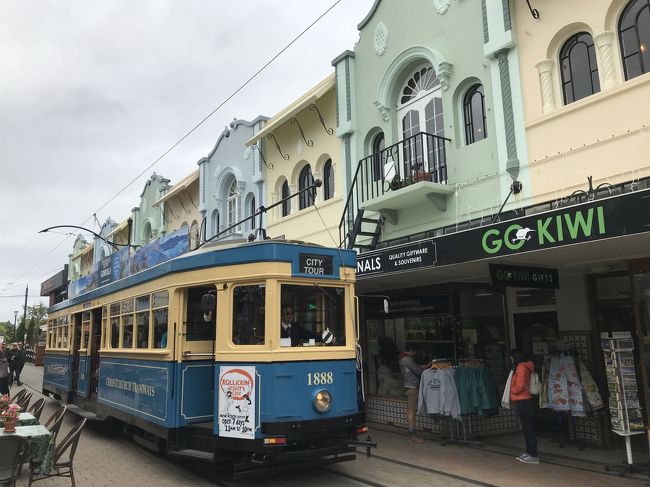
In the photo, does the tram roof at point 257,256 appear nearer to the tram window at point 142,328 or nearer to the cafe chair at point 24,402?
the tram window at point 142,328

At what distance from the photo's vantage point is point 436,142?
39.1ft

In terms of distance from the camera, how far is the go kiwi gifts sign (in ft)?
19.6

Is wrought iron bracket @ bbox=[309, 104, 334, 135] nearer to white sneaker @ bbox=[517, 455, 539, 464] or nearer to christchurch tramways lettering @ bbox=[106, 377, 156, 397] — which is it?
christchurch tramways lettering @ bbox=[106, 377, 156, 397]

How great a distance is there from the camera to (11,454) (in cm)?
586

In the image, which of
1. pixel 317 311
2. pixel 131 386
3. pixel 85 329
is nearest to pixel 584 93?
pixel 317 311

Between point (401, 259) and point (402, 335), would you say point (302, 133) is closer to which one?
→ point (402, 335)

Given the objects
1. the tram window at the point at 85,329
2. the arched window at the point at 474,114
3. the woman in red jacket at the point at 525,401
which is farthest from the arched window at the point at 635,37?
the tram window at the point at 85,329

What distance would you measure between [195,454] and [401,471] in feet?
9.38

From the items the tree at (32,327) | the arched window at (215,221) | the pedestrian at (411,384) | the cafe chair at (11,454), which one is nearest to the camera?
the cafe chair at (11,454)

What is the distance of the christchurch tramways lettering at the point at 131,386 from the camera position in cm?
833

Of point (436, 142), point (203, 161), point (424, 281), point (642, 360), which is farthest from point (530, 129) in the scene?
point (203, 161)

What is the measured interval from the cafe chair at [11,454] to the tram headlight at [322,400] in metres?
3.17

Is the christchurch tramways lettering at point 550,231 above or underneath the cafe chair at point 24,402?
above

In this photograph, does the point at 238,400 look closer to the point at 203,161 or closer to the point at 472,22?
the point at 472,22
